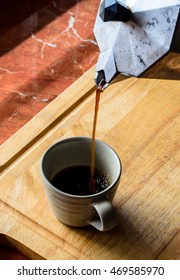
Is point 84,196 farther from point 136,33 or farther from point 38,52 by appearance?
point 38,52

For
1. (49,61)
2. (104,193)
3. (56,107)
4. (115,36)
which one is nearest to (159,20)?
(115,36)

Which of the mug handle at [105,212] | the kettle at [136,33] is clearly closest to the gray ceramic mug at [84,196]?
the mug handle at [105,212]

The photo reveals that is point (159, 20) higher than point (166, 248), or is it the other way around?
point (159, 20)

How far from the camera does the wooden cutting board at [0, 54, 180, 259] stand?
0.60 meters

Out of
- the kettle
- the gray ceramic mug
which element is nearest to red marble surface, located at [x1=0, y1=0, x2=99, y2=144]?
the gray ceramic mug

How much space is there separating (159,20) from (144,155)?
0.83ft

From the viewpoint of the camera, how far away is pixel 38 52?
85 centimetres

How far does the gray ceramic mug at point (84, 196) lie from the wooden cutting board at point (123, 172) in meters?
0.03

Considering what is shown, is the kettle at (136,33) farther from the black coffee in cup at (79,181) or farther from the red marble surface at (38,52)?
the red marble surface at (38,52)

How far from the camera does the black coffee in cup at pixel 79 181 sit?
60 cm

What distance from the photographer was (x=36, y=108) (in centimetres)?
76

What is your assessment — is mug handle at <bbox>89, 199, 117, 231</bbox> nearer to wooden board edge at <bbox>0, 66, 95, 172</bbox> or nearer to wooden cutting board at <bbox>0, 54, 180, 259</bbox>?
wooden cutting board at <bbox>0, 54, 180, 259</bbox>

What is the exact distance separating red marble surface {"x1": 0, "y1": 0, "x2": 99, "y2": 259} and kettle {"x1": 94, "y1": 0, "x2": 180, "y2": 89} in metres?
0.27
